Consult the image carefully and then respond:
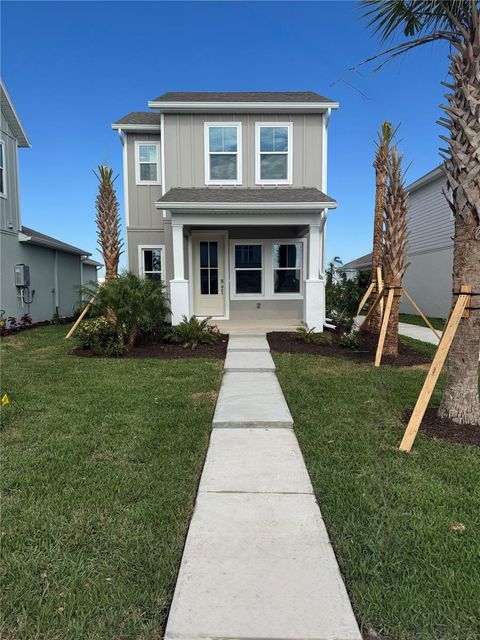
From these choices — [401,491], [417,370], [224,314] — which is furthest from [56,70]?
[401,491]

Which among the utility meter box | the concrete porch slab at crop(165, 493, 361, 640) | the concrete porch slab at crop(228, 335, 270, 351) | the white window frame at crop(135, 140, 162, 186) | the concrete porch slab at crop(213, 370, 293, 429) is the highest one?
the white window frame at crop(135, 140, 162, 186)

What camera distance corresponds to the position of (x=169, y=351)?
8.89 m

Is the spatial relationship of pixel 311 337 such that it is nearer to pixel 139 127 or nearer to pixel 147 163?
pixel 147 163

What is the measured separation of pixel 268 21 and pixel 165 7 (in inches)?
97.0

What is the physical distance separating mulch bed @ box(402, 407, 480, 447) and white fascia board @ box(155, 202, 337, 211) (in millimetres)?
6592

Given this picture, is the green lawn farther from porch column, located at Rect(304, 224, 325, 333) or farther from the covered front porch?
the covered front porch

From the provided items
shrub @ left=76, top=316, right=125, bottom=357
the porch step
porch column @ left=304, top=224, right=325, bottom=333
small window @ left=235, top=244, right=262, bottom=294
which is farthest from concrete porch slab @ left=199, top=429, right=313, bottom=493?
small window @ left=235, top=244, right=262, bottom=294

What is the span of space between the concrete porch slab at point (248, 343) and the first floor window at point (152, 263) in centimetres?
406

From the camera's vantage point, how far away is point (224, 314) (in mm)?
12602

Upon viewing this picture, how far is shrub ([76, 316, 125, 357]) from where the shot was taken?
27.7ft

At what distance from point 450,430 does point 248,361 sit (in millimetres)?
4050

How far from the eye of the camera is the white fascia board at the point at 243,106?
Answer: 11.3 meters

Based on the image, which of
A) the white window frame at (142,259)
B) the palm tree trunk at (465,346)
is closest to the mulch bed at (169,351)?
the white window frame at (142,259)

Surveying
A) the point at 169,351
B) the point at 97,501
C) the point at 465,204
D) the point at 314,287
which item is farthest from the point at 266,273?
the point at 97,501
